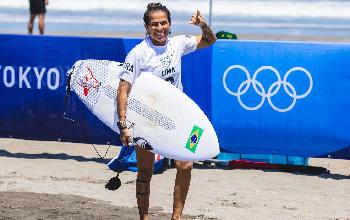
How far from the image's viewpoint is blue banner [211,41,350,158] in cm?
1107

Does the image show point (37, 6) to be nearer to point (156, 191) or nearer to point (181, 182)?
point (156, 191)

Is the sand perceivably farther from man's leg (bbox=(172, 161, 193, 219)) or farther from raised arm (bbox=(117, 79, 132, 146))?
raised arm (bbox=(117, 79, 132, 146))

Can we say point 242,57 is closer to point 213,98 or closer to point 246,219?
point 213,98

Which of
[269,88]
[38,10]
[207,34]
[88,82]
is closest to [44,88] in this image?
[269,88]

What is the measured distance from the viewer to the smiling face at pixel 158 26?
7.69 metres

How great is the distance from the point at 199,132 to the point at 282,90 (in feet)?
10.9

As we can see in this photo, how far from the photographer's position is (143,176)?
8078mm

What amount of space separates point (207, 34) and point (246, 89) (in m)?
3.25

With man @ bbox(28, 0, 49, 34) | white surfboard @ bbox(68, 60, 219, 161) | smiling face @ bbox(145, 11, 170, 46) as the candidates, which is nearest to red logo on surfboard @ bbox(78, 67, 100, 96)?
white surfboard @ bbox(68, 60, 219, 161)

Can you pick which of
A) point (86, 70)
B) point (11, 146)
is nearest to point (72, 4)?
point (11, 146)

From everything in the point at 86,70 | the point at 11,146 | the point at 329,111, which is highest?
the point at 86,70

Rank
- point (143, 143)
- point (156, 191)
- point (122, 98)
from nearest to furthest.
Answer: point (122, 98) < point (143, 143) < point (156, 191)

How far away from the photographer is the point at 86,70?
8836 millimetres

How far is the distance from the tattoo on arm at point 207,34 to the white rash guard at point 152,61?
0.96 ft
